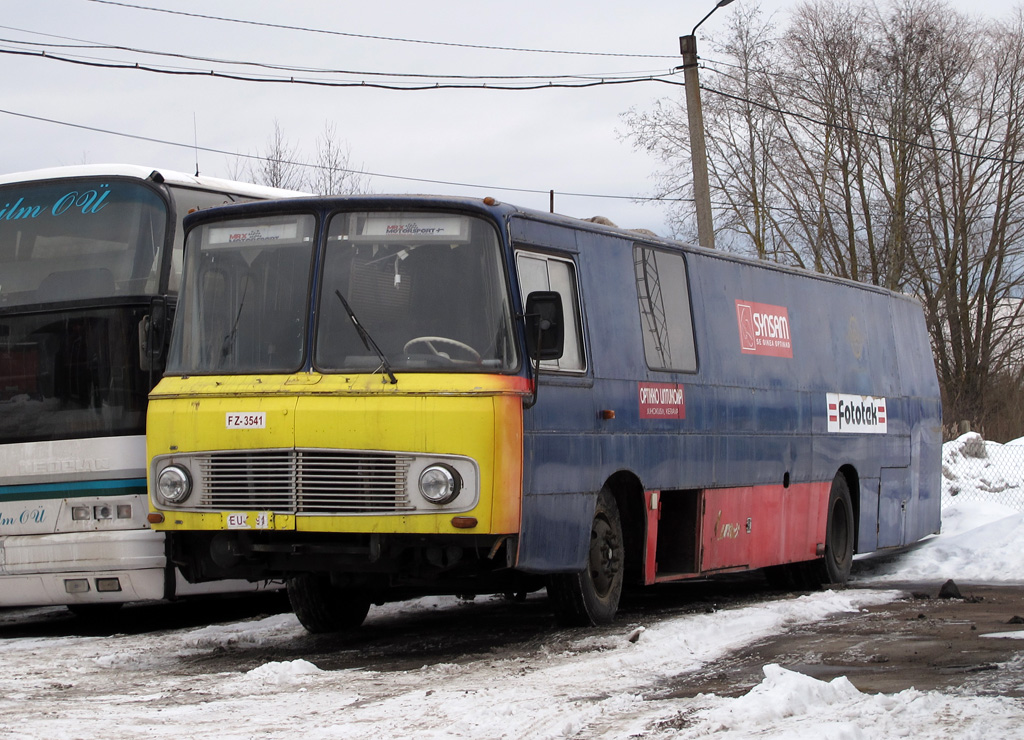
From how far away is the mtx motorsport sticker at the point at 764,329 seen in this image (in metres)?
13.0

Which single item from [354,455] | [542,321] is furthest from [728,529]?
[354,455]

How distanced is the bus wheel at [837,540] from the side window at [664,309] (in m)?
3.66

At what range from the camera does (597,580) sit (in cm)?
1013

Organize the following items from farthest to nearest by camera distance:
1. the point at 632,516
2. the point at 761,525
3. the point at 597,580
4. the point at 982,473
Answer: the point at 982,473 < the point at 761,525 < the point at 632,516 < the point at 597,580

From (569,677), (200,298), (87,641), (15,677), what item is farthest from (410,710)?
(87,641)

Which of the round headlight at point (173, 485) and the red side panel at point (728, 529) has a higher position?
the round headlight at point (173, 485)

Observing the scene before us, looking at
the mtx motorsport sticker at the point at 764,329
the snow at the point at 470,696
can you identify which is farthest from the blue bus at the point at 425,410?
the mtx motorsport sticker at the point at 764,329

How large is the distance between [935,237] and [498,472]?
34097mm

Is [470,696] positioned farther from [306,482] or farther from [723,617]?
[723,617]

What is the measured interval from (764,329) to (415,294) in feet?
18.2

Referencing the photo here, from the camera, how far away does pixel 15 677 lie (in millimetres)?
8539

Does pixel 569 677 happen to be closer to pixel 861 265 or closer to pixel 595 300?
pixel 595 300

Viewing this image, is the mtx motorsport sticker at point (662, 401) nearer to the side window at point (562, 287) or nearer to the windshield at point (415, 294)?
the side window at point (562, 287)

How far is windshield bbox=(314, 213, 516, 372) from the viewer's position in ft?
28.5
